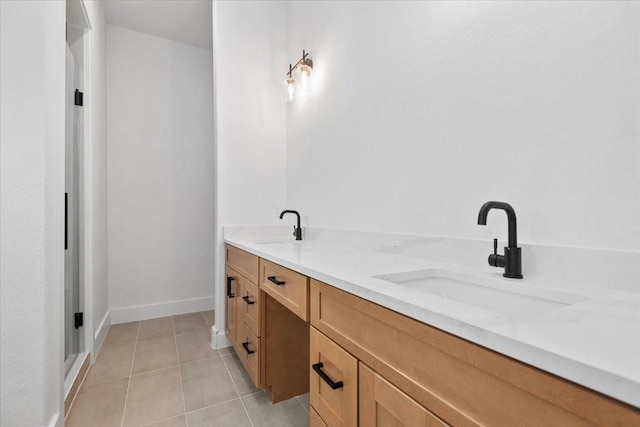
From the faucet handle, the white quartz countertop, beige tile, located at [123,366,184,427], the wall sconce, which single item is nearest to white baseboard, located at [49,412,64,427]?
beige tile, located at [123,366,184,427]

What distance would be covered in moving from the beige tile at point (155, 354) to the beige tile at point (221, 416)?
2.05ft

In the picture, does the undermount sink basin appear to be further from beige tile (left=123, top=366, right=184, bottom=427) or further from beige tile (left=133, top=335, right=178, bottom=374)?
beige tile (left=133, top=335, right=178, bottom=374)

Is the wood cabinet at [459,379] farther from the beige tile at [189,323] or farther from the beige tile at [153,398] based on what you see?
the beige tile at [189,323]

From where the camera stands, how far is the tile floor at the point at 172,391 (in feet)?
4.67

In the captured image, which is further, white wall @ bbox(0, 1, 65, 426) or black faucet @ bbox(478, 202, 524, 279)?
white wall @ bbox(0, 1, 65, 426)

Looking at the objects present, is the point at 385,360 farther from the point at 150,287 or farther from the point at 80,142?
the point at 150,287

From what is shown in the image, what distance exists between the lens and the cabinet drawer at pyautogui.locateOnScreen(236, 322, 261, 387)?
4.84 ft

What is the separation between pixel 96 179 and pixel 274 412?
2016 millimetres

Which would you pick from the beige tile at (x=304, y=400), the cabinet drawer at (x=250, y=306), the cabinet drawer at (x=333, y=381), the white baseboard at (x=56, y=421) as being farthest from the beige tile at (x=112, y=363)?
the cabinet drawer at (x=333, y=381)

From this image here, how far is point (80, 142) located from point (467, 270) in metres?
2.42

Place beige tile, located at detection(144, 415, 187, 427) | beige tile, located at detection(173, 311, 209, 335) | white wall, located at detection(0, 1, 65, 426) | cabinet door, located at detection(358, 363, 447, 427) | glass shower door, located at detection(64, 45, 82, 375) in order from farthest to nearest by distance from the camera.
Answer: beige tile, located at detection(173, 311, 209, 335)
glass shower door, located at detection(64, 45, 82, 375)
beige tile, located at detection(144, 415, 187, 427)
white wall, located at detection(0, 1, 65, 426)
cabinet door, located at detection(358, 363, 447, 427)

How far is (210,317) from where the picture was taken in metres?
2.90

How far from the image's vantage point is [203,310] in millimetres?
3092

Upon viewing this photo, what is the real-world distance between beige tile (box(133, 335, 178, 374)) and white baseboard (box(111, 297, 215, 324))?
0.58 m
